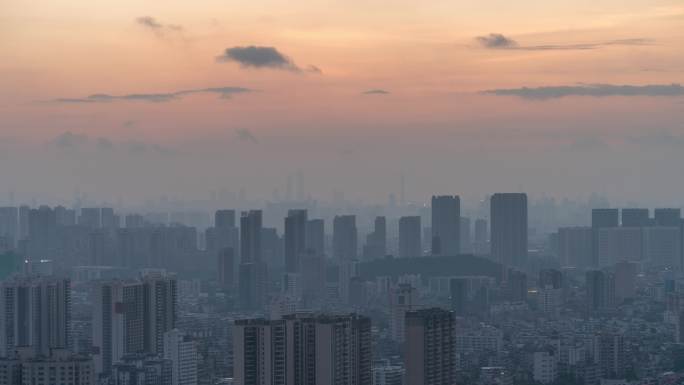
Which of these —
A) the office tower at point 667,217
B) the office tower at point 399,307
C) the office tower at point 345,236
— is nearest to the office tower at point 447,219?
the office tower at point 345,236

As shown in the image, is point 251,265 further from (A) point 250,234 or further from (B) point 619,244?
(B) point 619,244

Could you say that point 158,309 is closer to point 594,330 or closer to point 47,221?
point 594,330

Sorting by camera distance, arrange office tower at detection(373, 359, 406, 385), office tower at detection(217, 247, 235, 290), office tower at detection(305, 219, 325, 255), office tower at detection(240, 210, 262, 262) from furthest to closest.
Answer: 1. office tower at detection(305, 219, 325, 255)
2. office tower at detection(240, 210, 262, 262)
3. office tower at detection(217, 247, 235, 290)
4. office tower at detection(373, 359, 406, 385)

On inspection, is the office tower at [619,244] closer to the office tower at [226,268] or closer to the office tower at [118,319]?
the office tower at [226,268]

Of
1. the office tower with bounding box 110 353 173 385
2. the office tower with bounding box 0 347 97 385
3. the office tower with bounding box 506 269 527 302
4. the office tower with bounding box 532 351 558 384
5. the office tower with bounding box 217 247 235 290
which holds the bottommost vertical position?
the office tower with bounding box 532 351 558 384

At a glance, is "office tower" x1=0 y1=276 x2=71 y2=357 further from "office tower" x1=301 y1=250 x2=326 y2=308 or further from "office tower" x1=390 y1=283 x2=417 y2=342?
"office tower" x1=301 y1=250 x2=326 y2=308

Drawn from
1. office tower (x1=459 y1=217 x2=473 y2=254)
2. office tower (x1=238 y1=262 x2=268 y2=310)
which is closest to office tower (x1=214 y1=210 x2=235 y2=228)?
office tower (x1=459 y1=217 x2=473 y2=254)
